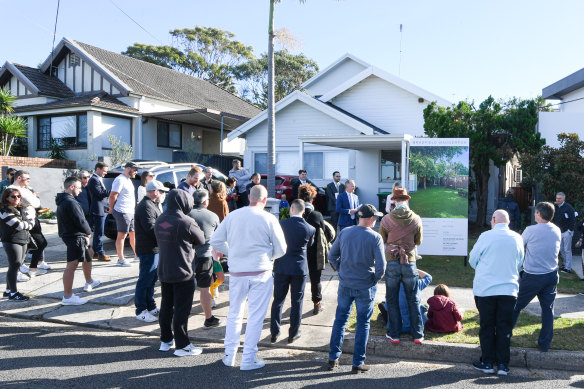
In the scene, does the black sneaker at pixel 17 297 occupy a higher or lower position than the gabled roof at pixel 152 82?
lower

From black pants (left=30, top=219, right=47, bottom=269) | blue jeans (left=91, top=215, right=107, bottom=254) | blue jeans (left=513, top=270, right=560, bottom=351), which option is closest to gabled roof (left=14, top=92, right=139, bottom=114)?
blue jeans (left=91, top=215, right=107, bottom=254)

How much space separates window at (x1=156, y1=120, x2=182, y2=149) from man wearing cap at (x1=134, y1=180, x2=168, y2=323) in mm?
18474

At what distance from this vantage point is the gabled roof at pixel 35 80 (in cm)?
2211

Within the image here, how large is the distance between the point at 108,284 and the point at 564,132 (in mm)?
12173

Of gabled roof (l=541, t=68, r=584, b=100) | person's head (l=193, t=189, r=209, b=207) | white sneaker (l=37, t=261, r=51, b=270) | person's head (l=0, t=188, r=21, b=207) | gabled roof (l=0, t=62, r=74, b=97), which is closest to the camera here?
person's head (l=193, t=189, r=209, b=207)

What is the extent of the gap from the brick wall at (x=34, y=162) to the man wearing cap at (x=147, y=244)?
37.5 ft

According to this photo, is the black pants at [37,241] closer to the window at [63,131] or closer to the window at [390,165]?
the window at [390,165]

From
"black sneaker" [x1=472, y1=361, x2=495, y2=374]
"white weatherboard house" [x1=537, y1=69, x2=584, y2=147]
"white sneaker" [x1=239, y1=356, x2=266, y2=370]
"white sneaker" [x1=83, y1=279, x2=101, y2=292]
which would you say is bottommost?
"black sneaker" [x1=472, y1=361, x2=495, y2=374]

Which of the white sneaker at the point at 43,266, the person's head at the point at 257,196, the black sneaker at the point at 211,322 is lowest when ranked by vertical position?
the black sneaker at the point at 211,322

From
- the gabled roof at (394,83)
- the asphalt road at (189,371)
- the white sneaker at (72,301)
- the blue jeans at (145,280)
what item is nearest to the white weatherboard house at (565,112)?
the gabled roof at (394,83)

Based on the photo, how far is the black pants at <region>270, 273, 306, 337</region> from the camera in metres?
5.68

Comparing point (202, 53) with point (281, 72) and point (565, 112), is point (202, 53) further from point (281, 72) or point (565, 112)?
point (565, 112)

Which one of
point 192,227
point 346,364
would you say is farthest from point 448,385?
point 192,227

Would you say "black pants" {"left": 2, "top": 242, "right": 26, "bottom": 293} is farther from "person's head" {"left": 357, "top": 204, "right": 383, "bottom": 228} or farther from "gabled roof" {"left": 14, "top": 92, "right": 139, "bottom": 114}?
"gabled roof" {"left": 14, "top": 92, "right": 139, "bottom": 114}
